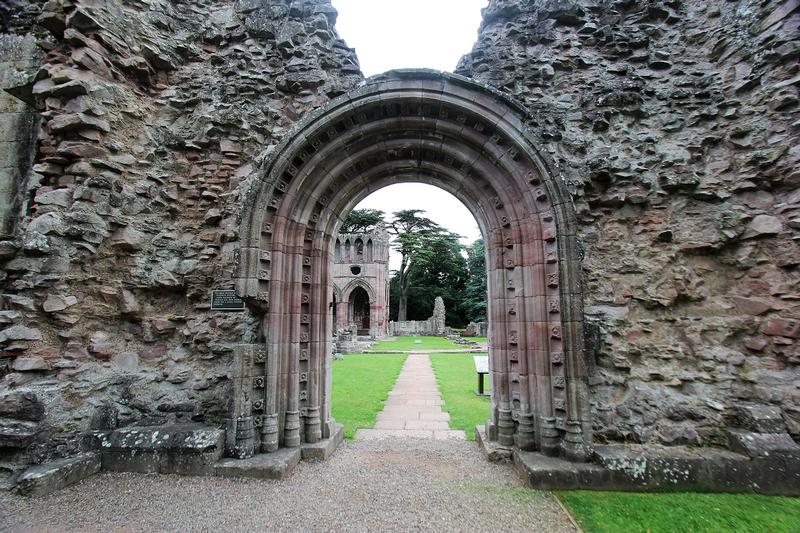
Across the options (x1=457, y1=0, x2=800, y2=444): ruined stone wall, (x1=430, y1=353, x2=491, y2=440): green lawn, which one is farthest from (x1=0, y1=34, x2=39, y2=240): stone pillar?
(x1=430, y1=353, x2=491, y2=440): green lawn

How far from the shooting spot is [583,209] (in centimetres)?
446

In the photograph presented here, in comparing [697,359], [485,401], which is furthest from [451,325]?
[697,359]

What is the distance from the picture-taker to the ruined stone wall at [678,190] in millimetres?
3998

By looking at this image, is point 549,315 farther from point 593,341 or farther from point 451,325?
point 451,325

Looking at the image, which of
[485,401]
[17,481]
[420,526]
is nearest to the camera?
[420,526]

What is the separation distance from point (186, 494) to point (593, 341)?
456 cm

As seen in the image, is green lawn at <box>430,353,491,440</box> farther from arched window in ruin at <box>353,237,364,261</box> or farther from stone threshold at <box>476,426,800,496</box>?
arched window in ruin at <box>353,237,364,261</box>

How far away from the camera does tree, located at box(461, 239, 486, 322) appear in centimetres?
3812

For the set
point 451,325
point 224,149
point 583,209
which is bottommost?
point 451,325

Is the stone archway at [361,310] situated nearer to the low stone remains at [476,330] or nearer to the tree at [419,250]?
the tree at [419,250]

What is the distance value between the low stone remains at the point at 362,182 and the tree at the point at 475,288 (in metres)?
32.1

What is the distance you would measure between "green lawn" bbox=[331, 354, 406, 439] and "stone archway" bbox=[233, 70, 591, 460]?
4.41 ft

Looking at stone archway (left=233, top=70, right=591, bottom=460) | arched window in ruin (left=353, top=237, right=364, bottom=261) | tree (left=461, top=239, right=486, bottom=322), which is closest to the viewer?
stone archway (left=233, top=70, right=591, bottom=460)

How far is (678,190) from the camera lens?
438 cm
